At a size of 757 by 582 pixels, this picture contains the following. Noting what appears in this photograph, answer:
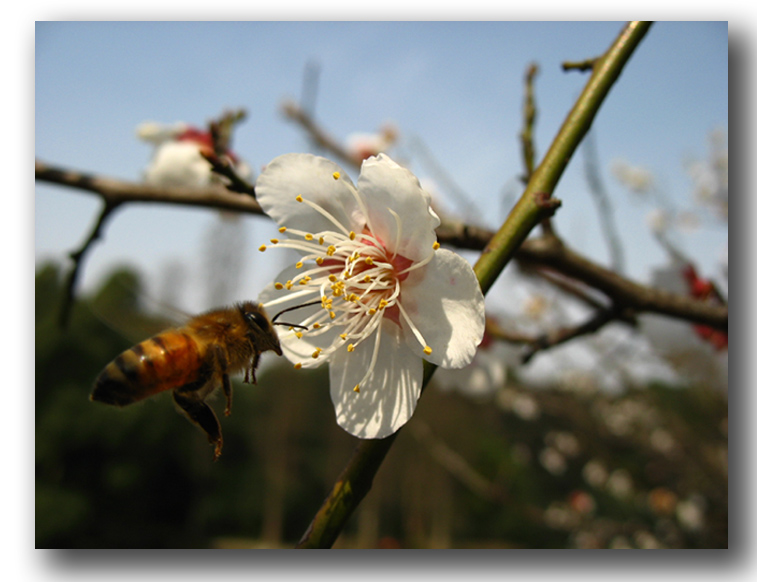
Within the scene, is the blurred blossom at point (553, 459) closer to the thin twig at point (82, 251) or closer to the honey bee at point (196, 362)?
the thin twig at point (82, 251)

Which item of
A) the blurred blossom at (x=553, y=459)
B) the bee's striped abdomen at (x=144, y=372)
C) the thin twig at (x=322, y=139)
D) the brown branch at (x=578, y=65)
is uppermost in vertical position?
the thin twig at (x=322, y=139)

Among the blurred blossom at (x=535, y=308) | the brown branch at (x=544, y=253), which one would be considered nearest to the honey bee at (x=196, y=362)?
the brown branch at (x=544, y=253)

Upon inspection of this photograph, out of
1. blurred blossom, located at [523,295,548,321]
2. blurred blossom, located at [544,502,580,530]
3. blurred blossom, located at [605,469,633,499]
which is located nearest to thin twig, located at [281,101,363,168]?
blurred blossom, located at [523,295,548,321]

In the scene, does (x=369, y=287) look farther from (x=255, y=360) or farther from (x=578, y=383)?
(x=578, y=383)

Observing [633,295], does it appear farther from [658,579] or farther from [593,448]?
[593,448]

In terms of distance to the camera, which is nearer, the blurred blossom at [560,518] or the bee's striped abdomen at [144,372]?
the bee's striped abdomen at [144,372]

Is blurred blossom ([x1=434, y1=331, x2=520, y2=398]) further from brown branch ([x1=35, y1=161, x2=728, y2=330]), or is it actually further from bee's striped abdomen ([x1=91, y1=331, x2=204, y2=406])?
bee's striped abdomen ([x1=91, y1=331, x2=204, y2=406])
